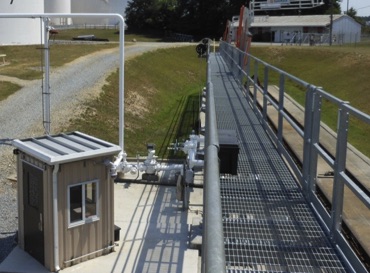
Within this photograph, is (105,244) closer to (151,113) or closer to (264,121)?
(264,121)

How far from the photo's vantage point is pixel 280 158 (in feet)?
25.7

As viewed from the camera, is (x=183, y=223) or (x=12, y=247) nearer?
(x=12, y=247)

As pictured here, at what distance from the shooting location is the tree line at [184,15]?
79.9 meters

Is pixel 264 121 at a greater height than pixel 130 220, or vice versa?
pixel 264 121

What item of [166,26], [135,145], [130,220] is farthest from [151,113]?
[166,26]

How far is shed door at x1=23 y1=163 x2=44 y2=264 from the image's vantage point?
9156 millimetres

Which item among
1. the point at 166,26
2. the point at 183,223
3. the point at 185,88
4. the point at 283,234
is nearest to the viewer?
the point at 283,234

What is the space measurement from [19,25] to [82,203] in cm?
4312

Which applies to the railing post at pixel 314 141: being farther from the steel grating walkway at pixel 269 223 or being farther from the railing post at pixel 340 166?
the railing post at pixel 340 166

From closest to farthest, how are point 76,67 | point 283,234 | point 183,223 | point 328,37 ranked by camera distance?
1. point 283,234
2. point 183,223
3. point 76,67
4. point 328,37

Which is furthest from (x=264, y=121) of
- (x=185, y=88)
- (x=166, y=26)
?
(x=166, y=26)

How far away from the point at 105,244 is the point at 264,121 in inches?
131

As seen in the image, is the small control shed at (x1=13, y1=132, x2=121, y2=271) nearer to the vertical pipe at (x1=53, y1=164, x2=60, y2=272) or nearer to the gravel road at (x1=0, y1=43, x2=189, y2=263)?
the vertical pipe at (x1=53, y1=164, x2=60, y2=272)

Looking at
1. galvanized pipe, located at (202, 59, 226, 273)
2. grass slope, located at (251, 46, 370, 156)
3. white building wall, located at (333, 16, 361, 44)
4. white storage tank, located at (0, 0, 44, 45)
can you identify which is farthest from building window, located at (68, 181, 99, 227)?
white building wall, located at (333, 16, 361, 44)
